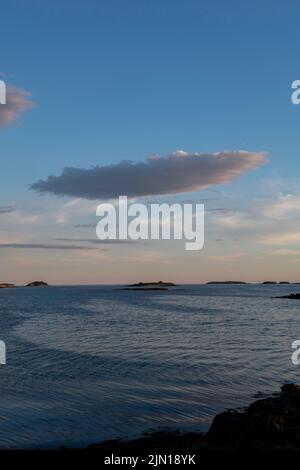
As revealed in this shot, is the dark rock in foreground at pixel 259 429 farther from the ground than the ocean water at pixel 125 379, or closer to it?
farther from the ground

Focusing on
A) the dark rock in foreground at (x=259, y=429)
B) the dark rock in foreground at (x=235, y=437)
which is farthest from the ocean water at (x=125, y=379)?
the dark rock in foreground at (x=259, y=429)

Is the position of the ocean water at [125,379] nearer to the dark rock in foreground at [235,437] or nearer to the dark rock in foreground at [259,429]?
the dark rock in foreground at [235,437]

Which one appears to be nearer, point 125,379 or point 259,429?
point 259,429

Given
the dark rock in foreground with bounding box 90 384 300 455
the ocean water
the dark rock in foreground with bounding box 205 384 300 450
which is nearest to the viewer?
the dark rock in foreground with bounding box 90 384 300 455

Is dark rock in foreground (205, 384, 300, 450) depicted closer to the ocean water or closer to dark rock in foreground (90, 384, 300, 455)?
dark rock in foreground (90, 384, 300, 455)

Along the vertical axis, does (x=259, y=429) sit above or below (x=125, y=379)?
above

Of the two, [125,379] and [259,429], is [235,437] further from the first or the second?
[125,379]

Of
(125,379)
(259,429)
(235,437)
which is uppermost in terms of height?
(259,429)

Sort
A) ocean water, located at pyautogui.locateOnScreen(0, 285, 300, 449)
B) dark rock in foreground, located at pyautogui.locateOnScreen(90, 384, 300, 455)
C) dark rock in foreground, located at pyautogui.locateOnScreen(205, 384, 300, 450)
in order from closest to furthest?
dark rock in foreground, located at pyautogui.locateOnScreen(90, 384, 300, 455) → dark rock in foreground, located at pyautogui.locateOnScreen(205, 384, 300, 450) → ocean water, located at pyautogui.locateOnScreen(0, 285, 300, 449)

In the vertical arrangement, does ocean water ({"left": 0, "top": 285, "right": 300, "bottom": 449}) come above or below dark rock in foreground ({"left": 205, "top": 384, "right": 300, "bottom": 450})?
below

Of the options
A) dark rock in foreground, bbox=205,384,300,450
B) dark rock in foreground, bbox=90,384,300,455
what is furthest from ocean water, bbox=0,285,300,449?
dark rock in foreground, bbox=205,384,300,450

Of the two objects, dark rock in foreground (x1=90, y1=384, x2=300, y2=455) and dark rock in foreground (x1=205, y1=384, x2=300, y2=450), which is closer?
dark rock in foreground (x1=90, y1=384, x2=300, y2=455)

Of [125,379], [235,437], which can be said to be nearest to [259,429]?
[235,437]
